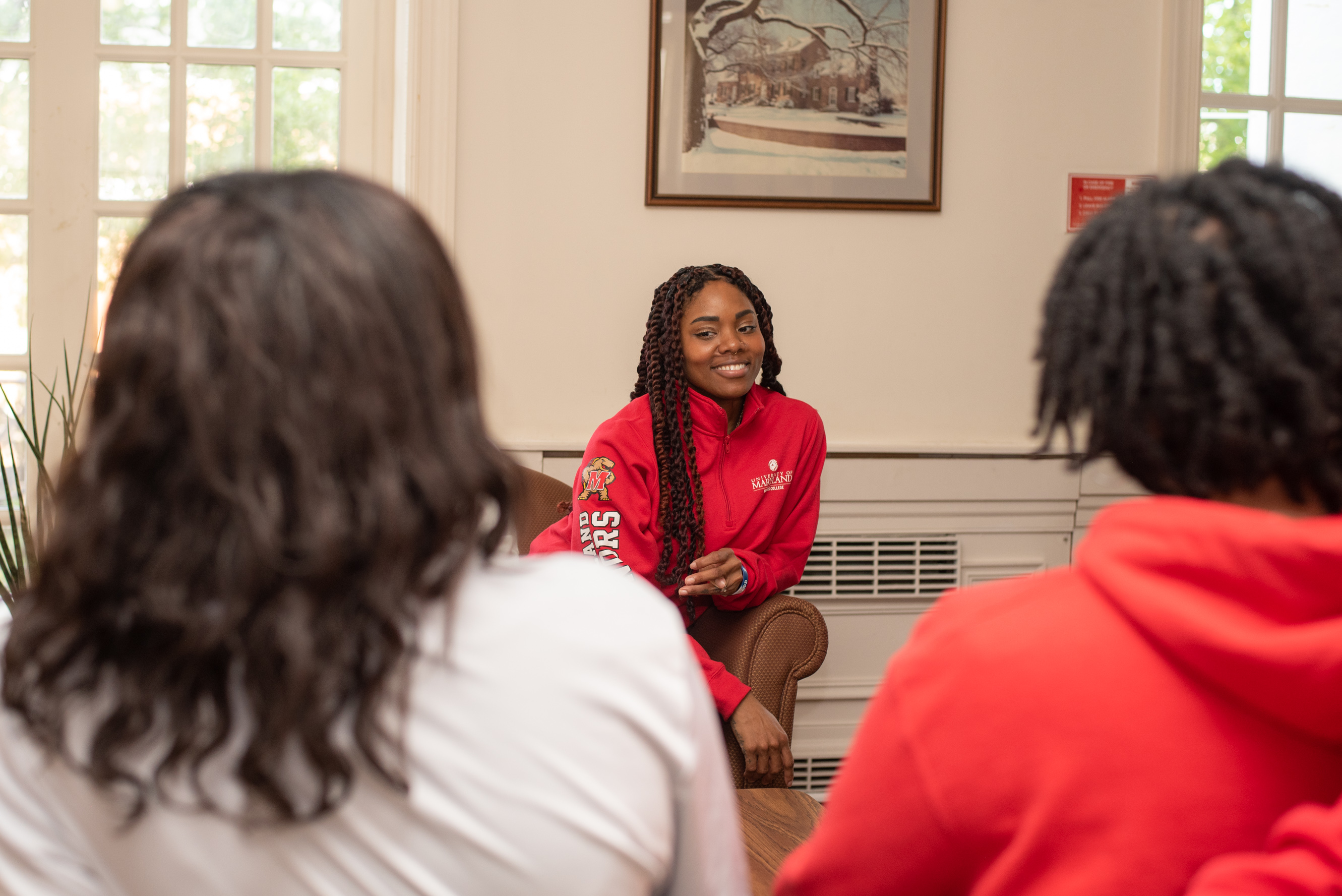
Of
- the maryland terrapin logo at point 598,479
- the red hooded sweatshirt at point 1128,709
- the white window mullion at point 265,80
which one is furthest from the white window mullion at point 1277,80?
the red hooded sweatshirt at point 1128,709

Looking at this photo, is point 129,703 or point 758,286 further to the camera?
point 758,286

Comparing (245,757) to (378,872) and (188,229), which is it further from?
(188,229)

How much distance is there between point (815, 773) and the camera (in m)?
2.87

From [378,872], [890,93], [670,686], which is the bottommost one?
[378,872]

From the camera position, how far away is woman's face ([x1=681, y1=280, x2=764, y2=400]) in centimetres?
227

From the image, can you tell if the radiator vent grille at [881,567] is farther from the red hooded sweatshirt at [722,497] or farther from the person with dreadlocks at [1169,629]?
the person with dreadlocks at [1169,629]

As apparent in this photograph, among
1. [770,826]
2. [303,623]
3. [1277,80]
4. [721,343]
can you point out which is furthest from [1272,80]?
[303,623]

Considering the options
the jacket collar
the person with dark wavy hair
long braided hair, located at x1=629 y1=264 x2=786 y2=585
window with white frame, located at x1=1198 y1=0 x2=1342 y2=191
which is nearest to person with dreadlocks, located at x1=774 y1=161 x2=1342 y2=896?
the person with dark wavy hair

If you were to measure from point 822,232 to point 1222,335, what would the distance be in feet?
7.53

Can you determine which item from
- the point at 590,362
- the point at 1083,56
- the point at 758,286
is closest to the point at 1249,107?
the point at 1083,56

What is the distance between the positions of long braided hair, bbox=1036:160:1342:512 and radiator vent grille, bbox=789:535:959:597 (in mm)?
2188

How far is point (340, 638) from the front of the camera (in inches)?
22.2

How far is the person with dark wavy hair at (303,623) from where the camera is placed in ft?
1.81

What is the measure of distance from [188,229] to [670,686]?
38 cm
